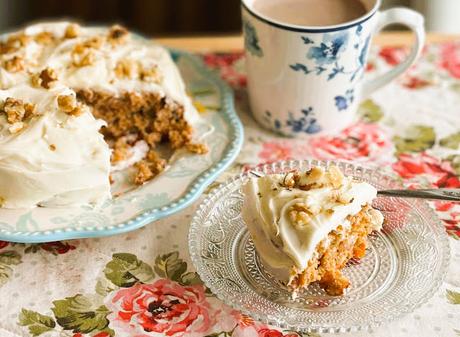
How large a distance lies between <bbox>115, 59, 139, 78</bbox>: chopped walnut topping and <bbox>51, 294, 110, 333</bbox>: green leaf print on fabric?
54 centimetres

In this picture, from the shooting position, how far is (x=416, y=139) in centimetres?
166

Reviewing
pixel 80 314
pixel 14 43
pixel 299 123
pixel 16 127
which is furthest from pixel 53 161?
pixel 299 123

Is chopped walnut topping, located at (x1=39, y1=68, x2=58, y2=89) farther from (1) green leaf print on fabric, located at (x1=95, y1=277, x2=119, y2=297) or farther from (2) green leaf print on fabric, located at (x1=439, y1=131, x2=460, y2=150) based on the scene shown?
(2) green leaf print on fabric, located at (x1=439, y1=131, x2=460, y2=150)

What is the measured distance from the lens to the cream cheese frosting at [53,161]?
1355 millimetres

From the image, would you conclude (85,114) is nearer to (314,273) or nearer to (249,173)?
(249,173)

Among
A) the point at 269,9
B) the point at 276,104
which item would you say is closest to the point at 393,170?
the point at 276,104

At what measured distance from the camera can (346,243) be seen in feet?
4.08

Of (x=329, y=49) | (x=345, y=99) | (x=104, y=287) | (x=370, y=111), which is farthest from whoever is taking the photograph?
(x=370, y=111)

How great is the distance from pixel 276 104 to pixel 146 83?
0.96 ft

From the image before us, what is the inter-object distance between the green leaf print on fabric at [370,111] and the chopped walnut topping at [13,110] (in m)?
0.79

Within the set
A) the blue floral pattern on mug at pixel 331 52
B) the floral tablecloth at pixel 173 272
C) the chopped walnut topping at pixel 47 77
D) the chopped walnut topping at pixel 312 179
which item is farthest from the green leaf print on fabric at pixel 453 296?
the chopped walnut topping at pixel 47 77

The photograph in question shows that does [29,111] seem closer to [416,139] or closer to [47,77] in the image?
[47,77]

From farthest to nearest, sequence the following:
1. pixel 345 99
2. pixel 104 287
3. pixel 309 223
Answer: pixel 345 99 → pixel 104 287 → pixel 309 223

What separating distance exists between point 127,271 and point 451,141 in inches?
31.7
